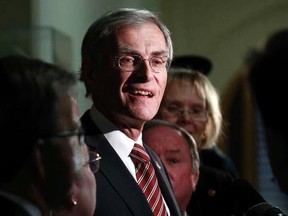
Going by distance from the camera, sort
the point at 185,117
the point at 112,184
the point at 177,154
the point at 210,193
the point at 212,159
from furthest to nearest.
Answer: the point at 212,159
the point at 185,117
the point at 210,193
the point at 177,154
the point at 112,184

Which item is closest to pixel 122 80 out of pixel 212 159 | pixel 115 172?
pixel 115 172

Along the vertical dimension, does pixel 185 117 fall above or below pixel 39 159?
below

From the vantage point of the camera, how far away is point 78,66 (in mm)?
3129

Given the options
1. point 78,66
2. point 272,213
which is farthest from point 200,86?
point 272,213

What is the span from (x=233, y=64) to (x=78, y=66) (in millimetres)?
6020

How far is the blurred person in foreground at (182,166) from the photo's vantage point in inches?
140

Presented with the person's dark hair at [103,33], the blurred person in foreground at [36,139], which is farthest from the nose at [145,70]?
the blurred person in foreground at [36,139]

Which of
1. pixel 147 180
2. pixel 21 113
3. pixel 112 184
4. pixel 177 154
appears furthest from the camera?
pixel 177 154

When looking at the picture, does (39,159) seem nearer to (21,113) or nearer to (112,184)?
(21,113)

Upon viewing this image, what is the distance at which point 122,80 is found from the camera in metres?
3.01

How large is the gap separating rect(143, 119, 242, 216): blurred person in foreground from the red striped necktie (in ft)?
1.60

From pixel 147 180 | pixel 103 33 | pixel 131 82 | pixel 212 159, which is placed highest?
pixel 103 33

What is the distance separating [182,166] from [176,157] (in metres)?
0.04

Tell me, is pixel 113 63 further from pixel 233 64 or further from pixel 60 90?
pixel 233 64
